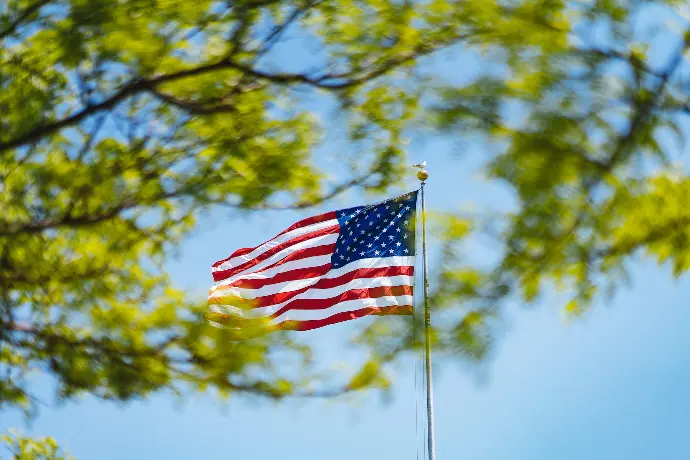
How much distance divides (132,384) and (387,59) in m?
2.39

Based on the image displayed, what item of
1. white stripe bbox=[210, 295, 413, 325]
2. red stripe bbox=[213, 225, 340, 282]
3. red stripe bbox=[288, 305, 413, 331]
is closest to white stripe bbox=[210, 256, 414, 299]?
red stripe bbox=[213, 225, 340, 282]

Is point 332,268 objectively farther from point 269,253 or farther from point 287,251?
point 269,253

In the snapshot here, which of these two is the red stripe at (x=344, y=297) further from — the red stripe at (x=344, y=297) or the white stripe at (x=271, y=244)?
the white stripe at (x=271, y=244)

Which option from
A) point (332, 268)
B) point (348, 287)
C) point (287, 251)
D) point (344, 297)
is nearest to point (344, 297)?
point (344, 297)

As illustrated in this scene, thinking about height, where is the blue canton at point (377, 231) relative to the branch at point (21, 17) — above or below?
below

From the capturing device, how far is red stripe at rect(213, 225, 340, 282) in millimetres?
8086

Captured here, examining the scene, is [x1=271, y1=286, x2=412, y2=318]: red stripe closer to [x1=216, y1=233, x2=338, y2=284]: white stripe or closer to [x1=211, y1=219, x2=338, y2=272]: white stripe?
[x1=216, y1=233, x2=338, y2=284]: white stripe

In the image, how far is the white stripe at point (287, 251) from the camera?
8.10 m

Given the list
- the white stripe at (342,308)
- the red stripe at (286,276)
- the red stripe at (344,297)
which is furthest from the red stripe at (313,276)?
the white stripe at (342,308)

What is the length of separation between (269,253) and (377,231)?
1.07m

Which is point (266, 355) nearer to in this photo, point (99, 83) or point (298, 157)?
point (298, 157)

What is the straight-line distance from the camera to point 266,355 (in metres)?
4.81

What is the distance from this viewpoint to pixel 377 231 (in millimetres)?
8273

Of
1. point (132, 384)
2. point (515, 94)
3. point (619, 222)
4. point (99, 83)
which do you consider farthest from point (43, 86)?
point (619, 222)
